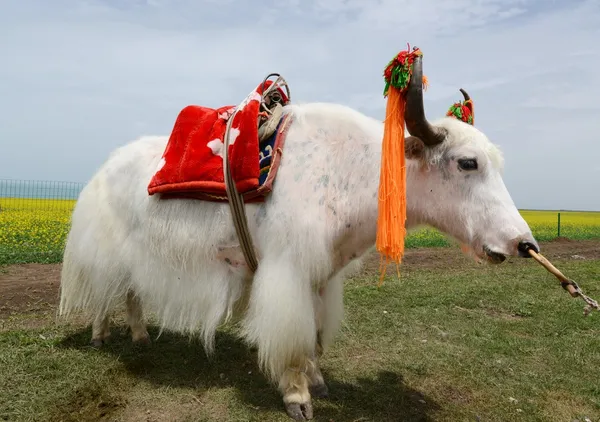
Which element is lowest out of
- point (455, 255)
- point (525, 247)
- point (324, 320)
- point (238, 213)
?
point (455, 255)

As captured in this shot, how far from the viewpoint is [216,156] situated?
303 cm

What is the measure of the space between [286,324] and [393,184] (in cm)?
100

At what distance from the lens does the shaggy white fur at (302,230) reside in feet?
8.52

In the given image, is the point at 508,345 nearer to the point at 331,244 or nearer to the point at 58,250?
the point at 331,244

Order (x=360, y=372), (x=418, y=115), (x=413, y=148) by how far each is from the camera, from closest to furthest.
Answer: (x=418, y=115) → (x=413, y=148) → (x=360, y=372)

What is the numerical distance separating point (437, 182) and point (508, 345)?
2325 mm

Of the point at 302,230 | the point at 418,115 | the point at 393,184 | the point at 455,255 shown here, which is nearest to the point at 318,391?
the point at 302,230

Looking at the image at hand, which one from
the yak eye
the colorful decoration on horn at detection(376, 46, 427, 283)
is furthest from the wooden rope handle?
the colorful decoration on horn at detection(376, 46, 427, 283)

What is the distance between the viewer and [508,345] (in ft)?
13.8

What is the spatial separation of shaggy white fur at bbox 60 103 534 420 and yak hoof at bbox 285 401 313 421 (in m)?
0.05

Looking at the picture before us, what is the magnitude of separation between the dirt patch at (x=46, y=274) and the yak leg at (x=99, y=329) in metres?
1.44

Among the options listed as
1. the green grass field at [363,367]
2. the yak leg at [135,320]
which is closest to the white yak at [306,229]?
the green grass field at [363,367]

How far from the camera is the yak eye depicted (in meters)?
2.56

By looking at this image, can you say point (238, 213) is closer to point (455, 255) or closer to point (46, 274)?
point (46, 274)
